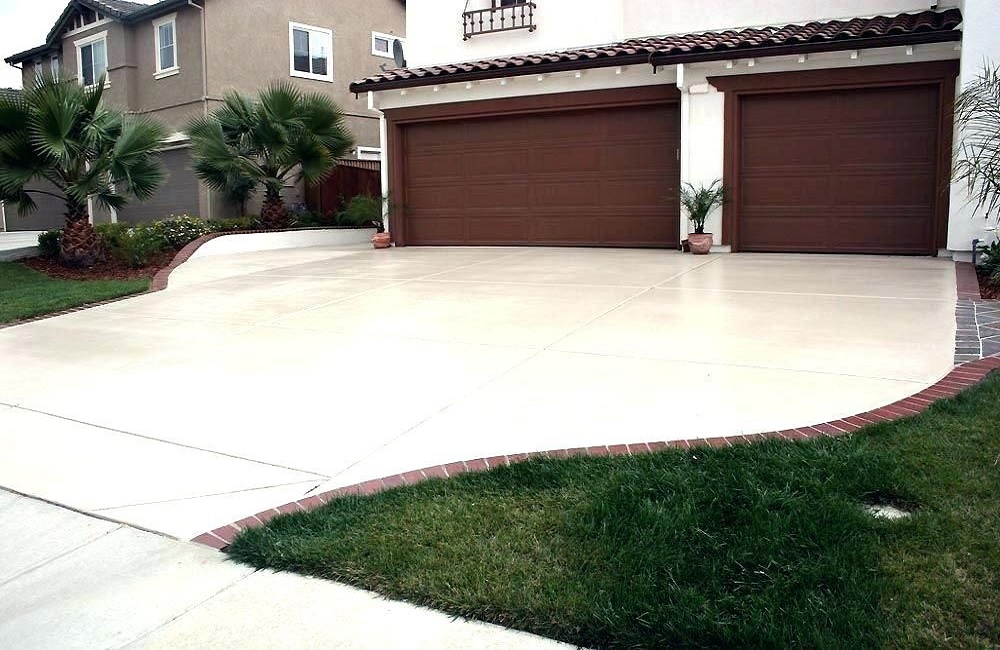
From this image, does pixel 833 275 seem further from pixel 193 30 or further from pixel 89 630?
pixel 193 30

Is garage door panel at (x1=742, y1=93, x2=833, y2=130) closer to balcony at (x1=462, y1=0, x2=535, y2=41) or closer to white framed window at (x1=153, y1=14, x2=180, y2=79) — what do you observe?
balcony at (x1=462, y1=0, x2=535, y2=41)

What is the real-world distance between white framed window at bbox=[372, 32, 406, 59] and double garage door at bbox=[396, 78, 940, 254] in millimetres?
8439

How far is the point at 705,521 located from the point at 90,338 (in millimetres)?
7206

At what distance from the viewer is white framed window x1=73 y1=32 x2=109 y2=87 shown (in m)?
24.3

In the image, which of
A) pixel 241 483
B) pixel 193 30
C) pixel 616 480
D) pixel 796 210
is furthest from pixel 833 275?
pixel 193 30

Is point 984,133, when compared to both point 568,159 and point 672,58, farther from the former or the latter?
point 568,159

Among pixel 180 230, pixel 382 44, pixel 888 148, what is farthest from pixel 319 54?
pixel 888 148

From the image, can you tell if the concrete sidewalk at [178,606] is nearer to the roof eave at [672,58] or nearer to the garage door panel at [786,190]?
the roof eave at [672,58]

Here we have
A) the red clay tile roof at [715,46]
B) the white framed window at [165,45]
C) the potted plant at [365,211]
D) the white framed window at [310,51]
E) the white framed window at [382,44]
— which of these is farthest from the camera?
the white framed window at [382,44]

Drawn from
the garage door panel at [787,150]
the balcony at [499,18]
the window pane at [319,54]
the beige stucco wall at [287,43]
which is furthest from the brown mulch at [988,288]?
the window pane at [319,54]

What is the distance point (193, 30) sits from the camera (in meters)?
21.3

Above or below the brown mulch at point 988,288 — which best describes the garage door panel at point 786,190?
above

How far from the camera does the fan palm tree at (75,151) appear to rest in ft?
42.2

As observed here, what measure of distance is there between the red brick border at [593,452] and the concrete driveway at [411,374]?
0.40 ft
